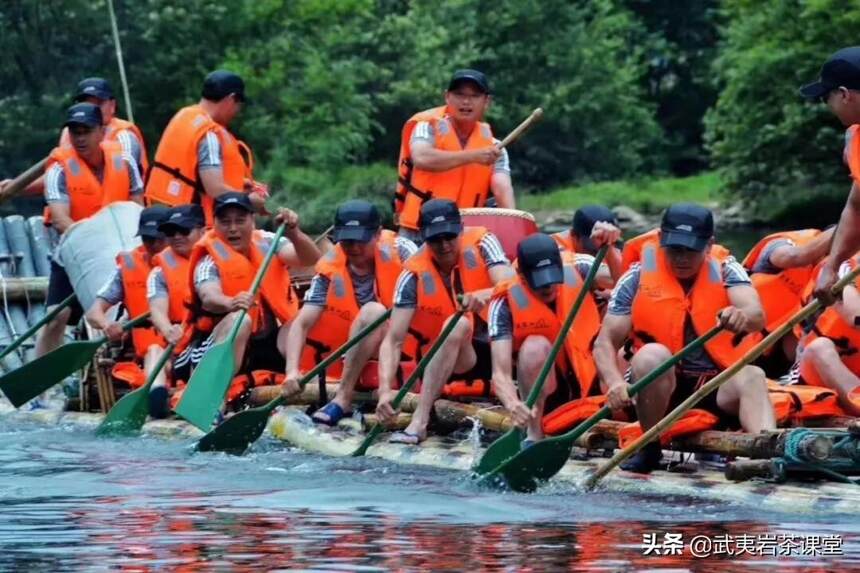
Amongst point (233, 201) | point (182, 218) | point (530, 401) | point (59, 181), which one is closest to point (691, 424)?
point (530, 401)

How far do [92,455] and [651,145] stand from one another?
40.1m

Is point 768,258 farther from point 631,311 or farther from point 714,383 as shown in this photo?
point 714,383

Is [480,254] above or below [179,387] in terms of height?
above

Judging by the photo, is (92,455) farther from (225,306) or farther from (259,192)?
(259,192)

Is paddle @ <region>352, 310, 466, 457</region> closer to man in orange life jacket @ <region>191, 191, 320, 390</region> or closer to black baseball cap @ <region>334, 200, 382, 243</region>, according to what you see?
black baseball cap @ <region>334, 200, 382, 243</region>

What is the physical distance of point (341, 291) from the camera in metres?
12.7

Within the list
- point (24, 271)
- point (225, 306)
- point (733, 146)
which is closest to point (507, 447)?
point (225, 306)

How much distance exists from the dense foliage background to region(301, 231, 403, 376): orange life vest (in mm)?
23570

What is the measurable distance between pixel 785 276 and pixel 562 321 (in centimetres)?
129

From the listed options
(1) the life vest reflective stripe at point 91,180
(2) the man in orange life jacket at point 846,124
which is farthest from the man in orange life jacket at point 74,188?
(2) the man in orange life jacket at point 846,124

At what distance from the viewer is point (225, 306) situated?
1291 cm

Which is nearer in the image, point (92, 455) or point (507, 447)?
point (507, 447)

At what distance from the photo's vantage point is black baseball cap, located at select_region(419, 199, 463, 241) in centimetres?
1162

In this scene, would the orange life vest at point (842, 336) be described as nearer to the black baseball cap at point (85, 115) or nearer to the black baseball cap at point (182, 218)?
the black baseball cap at point (182, 218)
